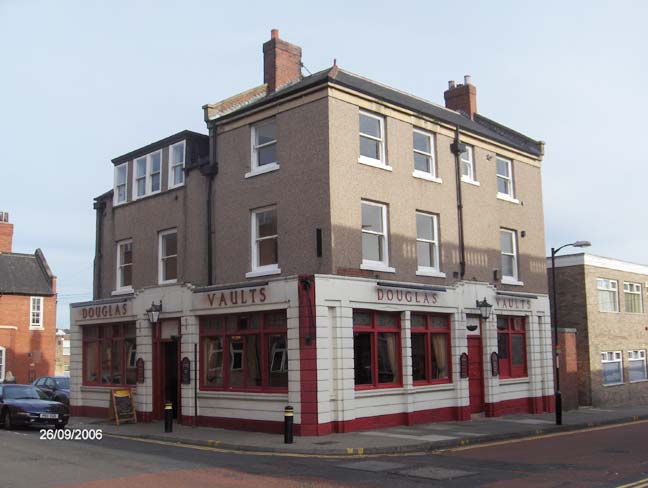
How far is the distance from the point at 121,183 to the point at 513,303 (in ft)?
50.6

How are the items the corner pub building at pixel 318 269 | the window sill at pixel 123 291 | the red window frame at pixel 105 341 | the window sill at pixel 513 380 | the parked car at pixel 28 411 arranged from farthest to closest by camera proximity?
the window sill at pixel 123 291, the red window frame at pixel 105 341, the window sill at pixel 513 380, the parked car at pixel 28 411, the corner pub building at pixel 318 269

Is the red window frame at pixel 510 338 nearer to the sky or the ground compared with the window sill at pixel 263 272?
nearer to the ground

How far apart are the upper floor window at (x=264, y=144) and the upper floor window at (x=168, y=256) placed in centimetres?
457

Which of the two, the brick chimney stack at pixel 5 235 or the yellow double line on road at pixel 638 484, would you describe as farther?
the brick chimney stack at pixel 5 235

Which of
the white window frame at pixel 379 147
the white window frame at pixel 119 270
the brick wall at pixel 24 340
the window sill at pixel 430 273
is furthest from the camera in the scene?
the brick wall at pixel 24 340

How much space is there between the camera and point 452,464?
14750 millimetres

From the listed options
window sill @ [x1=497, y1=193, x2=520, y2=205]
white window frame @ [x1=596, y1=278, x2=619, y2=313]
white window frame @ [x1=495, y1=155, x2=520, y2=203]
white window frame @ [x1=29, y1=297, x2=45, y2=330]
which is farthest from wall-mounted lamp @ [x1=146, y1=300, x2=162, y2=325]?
white window frame @ [x1=29, y1=297, x2=45, y2=330]

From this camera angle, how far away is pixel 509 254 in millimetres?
27328

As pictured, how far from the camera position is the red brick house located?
4778cm

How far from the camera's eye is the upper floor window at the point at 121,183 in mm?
27656

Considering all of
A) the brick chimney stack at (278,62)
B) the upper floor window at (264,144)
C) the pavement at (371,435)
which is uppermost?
the brick chimney stack at (278,62)

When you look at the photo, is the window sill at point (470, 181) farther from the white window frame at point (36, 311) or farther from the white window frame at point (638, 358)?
the white window frame at point (36, 311)

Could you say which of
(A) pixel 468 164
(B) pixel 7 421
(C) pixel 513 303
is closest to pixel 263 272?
(B) pixel 7 421

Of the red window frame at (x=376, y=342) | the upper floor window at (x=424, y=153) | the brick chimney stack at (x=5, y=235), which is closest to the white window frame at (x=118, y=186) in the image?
the upper floor window at (x=424, y=153)
